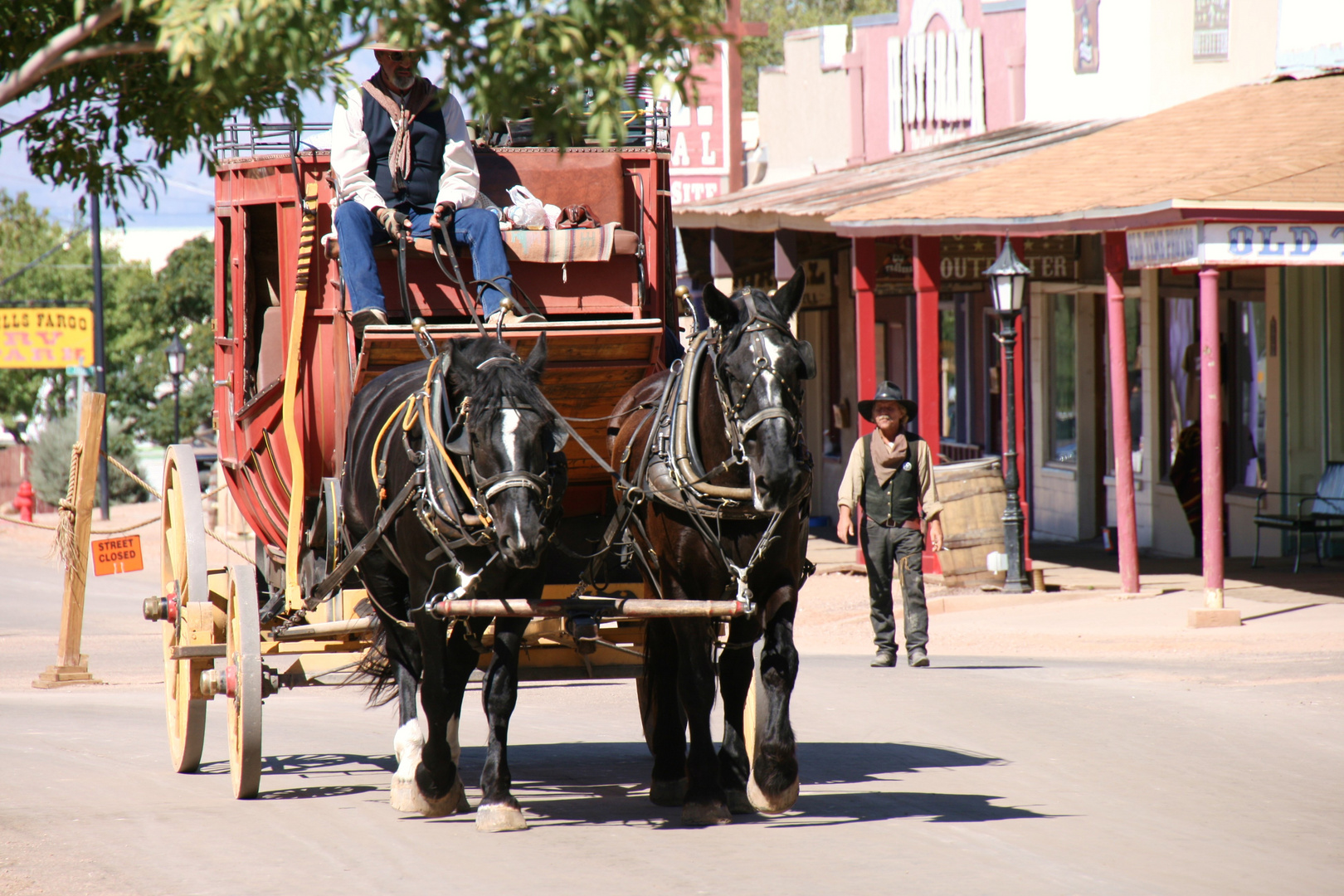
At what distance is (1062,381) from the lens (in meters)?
22.6

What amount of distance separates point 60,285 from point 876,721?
46.7 m

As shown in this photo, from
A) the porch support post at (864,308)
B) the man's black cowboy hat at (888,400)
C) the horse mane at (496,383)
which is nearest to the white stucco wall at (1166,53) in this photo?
the porch support post at (864,308)

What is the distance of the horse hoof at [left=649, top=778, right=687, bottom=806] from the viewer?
24.5 ft

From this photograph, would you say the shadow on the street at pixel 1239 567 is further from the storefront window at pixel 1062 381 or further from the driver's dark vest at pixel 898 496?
the driver's dark vest at pixel 898 496

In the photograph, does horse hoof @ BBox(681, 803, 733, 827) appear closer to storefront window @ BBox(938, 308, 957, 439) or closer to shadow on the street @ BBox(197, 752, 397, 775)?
shadow on the street @ BBox(197, 752, 397, 775)

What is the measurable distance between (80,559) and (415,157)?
678 cm

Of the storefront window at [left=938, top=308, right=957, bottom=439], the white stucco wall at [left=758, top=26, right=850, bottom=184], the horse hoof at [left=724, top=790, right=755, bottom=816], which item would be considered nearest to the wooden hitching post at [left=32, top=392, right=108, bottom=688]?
the horse hoof at [left=724, top=790, right=755, bottom=816]

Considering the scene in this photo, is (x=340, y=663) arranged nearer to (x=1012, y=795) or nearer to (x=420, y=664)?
(x=420, y=664)

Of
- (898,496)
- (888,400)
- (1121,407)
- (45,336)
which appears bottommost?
(898,496)

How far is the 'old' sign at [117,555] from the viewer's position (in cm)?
1231

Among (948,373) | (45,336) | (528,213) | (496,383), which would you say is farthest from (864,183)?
(45,336)

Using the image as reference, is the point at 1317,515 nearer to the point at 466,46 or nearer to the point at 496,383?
the point at 496,383

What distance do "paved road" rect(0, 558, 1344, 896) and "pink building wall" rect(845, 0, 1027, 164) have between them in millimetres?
13523

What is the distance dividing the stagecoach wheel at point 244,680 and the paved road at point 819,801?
17cm
